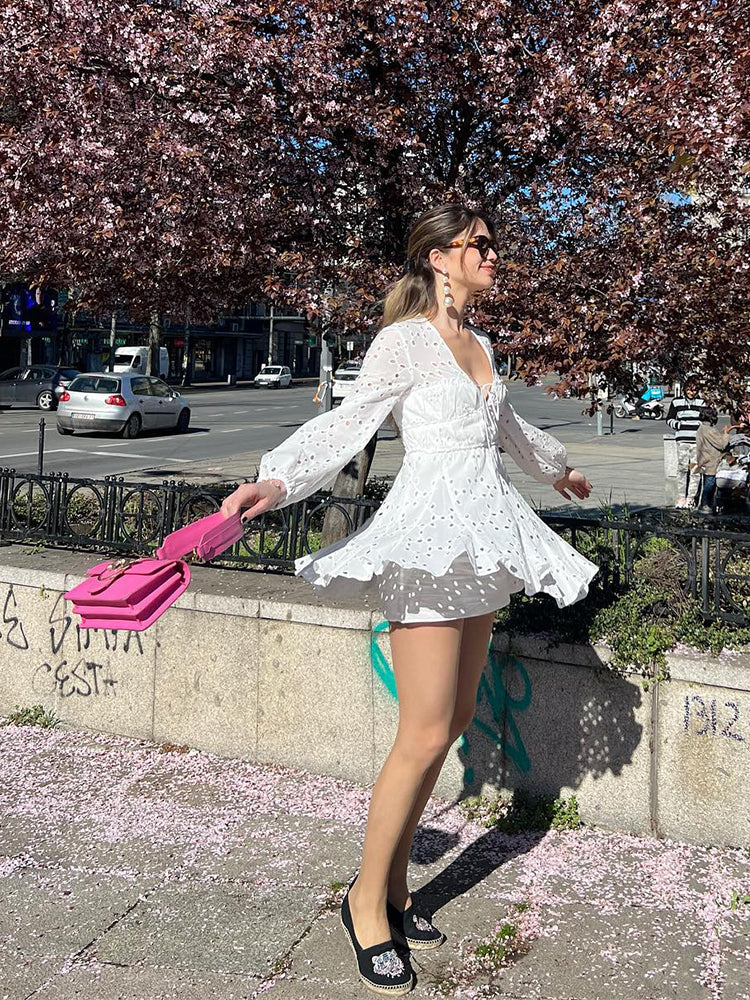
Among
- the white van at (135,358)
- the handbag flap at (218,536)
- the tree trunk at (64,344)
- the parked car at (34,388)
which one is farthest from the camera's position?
the white van at (135,358)

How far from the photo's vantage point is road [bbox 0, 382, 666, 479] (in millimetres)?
19250

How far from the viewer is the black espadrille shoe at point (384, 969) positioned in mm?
3041

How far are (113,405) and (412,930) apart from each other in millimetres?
23370

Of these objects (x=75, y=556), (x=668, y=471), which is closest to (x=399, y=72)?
(x=75, y=556)

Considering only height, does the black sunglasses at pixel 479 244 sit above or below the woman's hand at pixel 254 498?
above

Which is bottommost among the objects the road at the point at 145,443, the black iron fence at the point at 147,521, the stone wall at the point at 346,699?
the road at the point at 145,443

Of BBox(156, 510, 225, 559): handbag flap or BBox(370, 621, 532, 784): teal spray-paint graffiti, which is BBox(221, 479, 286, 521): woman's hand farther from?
BBox(370, 621, 532, 784): teal spray-paint graffiti

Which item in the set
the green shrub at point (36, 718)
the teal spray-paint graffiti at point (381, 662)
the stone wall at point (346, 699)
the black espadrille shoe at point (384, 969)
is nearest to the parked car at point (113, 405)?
the stone wall at point (346, 699)

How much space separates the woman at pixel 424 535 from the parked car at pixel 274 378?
60.9 m

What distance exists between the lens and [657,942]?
3.34m

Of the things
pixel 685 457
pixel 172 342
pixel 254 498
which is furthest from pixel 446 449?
pixel 172 342

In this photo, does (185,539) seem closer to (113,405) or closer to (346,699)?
(346,699)

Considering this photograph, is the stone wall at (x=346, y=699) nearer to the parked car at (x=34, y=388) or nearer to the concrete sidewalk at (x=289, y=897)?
the concrete sidewalk at (x=289, y=897)

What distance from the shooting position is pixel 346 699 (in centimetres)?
459
